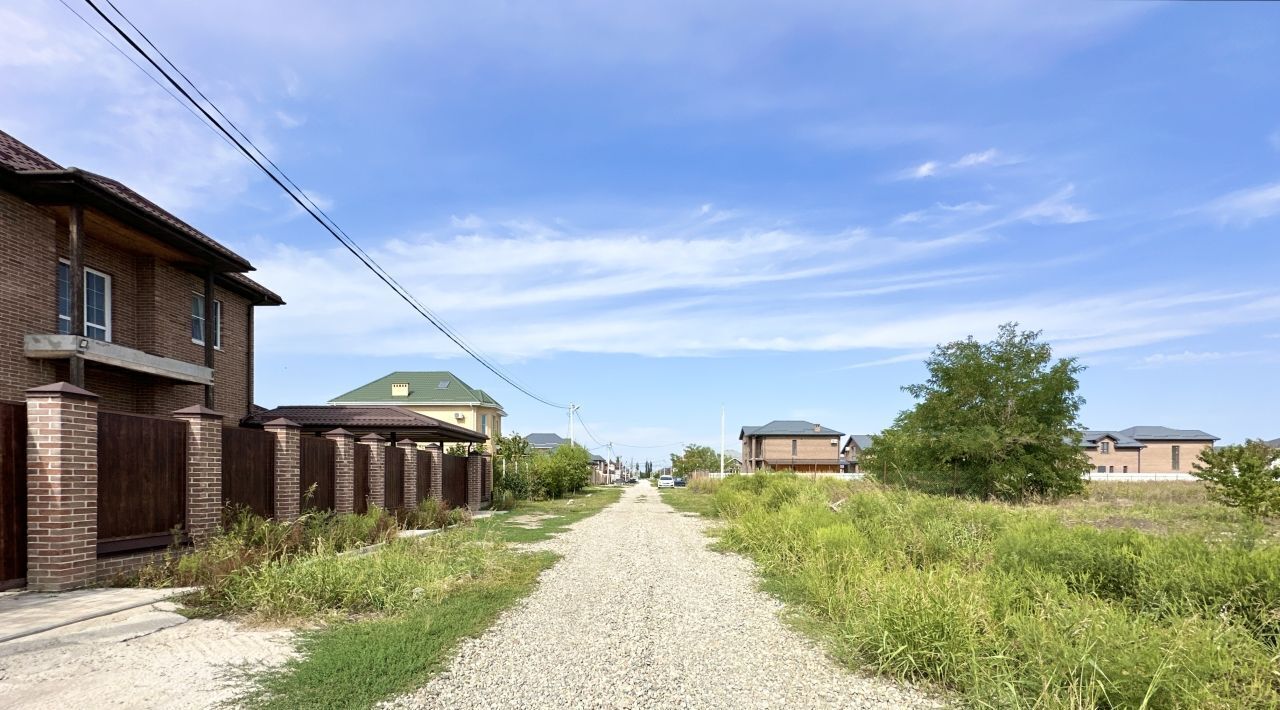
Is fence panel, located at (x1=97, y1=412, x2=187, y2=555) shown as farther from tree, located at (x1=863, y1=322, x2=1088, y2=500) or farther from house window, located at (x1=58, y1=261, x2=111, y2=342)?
tree, located at (x1=863, y1=322, x2=1088, y2=500)

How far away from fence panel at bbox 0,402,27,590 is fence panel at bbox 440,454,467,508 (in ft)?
48.1

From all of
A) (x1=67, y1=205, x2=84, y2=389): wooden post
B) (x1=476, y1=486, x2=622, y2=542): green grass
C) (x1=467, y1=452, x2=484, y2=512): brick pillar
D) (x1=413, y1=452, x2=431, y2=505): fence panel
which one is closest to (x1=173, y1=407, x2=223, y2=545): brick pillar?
(x1=67, y1=205, x2=84, y2=389): wooden post

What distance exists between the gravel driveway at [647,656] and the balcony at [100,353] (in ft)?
27.1

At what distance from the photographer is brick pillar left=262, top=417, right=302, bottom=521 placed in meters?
12.5

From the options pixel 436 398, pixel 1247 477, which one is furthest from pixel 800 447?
pixel 1247 477

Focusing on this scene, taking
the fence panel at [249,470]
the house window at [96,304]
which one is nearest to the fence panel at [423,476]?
the fence panel at [249,470]

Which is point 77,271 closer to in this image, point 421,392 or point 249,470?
point 249,470

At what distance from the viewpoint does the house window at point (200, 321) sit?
16.4 m

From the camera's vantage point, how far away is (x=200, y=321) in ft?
55.0

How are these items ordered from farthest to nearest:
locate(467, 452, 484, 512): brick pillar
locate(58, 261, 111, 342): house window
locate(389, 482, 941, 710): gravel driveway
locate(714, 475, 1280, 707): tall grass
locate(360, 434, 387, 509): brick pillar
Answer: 1. locate(467, 452, 484, 512): brick pillar
2. locate(360, 434, 387, 509): brick pillar
3. locate(58, 261, 111, 342): house window
4. locate(389, 482, 941, 710): gravel driveway
5. locate(714, 475, 1280, 707): tall grass

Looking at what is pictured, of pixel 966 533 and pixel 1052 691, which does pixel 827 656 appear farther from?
pixel 966 533

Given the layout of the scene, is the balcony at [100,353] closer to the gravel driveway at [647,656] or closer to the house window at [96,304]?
the house window at [96,304]

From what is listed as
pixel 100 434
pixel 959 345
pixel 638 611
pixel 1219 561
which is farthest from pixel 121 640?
pixel 959 345

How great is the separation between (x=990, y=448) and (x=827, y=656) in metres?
20.5
